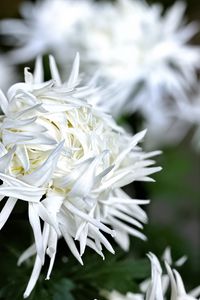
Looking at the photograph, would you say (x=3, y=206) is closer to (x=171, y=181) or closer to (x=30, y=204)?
(x=30, y=204)

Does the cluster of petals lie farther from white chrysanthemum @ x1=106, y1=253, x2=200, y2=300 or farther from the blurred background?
white chrysanthemum @ x1=106, y1=253, x2=200, y2=300

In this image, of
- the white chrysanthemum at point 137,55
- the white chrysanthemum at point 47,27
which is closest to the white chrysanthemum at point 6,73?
the white chrysanthemum at point 47,27

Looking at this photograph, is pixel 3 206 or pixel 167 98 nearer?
pixel 3 206

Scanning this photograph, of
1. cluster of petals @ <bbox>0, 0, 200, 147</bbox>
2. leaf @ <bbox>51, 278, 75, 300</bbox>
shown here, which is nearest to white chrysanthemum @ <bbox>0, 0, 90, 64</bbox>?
cluster of petals @ <bbox>0, 0, 200, 147</bbox>

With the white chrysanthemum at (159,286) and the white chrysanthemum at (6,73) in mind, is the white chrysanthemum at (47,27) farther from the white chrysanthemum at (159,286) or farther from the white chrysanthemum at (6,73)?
the white chrysanthemum at (159,286)

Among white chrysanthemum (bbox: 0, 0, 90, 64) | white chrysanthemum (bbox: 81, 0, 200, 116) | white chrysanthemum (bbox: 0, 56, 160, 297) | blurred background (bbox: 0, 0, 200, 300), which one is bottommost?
blurred background (bbox: 0, 0, 200, 300)

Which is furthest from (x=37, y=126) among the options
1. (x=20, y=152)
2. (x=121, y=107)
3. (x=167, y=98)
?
(x=167, y=98)

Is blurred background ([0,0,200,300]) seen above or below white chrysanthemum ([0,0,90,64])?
below

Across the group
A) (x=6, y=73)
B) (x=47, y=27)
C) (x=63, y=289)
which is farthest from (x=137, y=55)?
(x=63, y=289)

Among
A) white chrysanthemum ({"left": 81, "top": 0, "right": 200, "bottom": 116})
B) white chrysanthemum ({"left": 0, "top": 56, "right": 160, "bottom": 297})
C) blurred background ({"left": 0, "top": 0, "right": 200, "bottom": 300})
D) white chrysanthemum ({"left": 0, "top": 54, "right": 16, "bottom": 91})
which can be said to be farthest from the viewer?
white chrysanthemum ({"left": 0, "top": 54, "right": 16, "bottom": 91})
